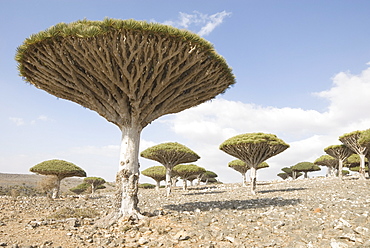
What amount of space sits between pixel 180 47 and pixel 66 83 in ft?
17.4

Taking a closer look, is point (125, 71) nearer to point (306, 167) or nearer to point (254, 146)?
point (254, 146)

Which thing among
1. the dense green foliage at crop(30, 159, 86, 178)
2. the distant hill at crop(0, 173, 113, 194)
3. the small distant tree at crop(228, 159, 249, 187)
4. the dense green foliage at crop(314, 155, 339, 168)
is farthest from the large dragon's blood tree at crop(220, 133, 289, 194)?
the distant hill at crop(0, 173, 113, 194)

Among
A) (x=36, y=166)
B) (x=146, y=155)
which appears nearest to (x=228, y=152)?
(x=146, y=155)

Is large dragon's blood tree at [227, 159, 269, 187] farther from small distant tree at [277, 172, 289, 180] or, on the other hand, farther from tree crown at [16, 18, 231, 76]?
tree crown at [16, 18, 231, 76]

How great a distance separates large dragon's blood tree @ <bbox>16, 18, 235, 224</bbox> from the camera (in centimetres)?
952

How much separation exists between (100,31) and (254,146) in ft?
60.7

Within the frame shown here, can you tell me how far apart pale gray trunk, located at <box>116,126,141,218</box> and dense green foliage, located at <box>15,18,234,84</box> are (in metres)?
4.36

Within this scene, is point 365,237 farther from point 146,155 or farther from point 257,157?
point 146,155

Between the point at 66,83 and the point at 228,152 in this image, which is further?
the point at 228,152

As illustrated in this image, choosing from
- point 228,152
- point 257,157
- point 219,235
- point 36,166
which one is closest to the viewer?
point 219,235

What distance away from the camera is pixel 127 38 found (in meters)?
9.45

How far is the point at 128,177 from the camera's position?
35.2ft

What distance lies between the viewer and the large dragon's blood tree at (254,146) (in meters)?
23.3

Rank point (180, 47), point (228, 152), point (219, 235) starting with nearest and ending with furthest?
point (219, 235), point (180, 47), point (228, 152)
